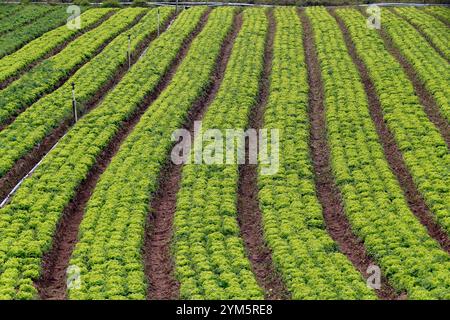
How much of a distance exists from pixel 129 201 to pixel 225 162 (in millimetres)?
6216

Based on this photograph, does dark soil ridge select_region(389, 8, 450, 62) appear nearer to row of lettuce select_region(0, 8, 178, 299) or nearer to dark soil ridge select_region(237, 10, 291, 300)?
dark soil ridge select_region(237, 10, 291, 300)

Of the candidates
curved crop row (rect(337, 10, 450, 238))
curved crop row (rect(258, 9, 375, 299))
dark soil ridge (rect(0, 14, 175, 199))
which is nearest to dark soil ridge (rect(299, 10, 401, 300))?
curved crop row (rect(258, 9, 375, 299))

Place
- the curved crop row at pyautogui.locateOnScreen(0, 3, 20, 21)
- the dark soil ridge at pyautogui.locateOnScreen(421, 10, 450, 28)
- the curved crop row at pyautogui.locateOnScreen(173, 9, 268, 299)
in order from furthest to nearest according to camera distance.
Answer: the curved crop row at pyautogui.locateOnScreen(0, 3, 20, 21) → the dark soil ridge at pyautogui.locateOnScreen(421, 10, 450, 28) → the curved crop row at pyautogui.locateOnScreen(173, 9, 268, 299)

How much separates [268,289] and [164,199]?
898 centimetres

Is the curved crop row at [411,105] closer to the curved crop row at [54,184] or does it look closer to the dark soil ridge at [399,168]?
the dark soil ridge at [399,168]

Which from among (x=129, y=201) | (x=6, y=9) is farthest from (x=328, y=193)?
(x=6, y=9)

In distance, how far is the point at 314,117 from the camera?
4016 cm

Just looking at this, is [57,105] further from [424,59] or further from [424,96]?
[424,59]

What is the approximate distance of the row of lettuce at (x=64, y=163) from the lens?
24.6 m

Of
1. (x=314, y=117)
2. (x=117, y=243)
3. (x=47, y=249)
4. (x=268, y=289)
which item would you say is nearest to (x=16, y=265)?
(x=47, y=249)

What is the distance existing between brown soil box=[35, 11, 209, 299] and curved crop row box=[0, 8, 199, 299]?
295 millimetres

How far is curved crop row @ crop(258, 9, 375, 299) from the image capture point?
22.7 m

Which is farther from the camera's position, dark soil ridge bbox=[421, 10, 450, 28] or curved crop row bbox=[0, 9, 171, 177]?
dark soil ridge bbox=[421, 10, 450, 28]

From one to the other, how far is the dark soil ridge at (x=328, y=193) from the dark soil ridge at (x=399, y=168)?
10.1ft
